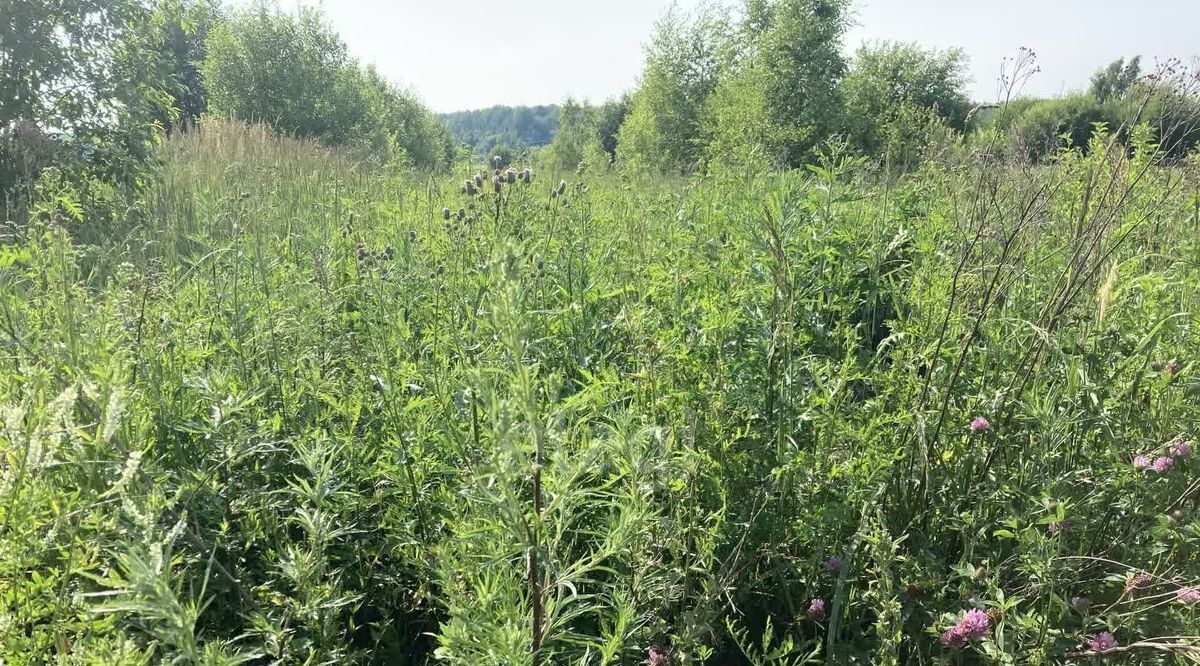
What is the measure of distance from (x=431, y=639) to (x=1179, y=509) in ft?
6.51

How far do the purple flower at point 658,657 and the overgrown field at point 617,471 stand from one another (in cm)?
1

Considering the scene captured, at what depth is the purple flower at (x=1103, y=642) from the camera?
4.52 ft

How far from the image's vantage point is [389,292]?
2.58 metres

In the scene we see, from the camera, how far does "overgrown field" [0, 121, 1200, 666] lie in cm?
117

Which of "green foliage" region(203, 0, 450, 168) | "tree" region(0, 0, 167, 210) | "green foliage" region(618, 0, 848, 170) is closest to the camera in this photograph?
"tree" region(0, 0, 167, 210)

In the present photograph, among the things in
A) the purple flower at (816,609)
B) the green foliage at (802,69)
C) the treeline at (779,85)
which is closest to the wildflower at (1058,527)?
the purple flower at (816,609)

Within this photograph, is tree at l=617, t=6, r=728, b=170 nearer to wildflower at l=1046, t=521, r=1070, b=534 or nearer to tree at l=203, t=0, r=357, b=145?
tree at l=203, t=0, r=357, b=145

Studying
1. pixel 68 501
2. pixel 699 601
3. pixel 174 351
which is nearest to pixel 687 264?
pixel 699 601

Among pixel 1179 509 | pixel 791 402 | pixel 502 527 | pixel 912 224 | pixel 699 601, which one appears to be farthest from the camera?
pixel 912 224

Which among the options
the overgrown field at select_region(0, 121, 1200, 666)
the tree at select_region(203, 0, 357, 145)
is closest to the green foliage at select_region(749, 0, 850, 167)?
the tree at select_region(203, 0, 357, 145)

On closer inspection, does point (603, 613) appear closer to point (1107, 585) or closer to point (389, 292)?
point (1107, 585)

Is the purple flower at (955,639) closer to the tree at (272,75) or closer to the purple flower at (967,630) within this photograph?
the purple flower at (967,630)

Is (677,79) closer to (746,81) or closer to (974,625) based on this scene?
(746,81)

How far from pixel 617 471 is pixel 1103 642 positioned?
116 centimetres
